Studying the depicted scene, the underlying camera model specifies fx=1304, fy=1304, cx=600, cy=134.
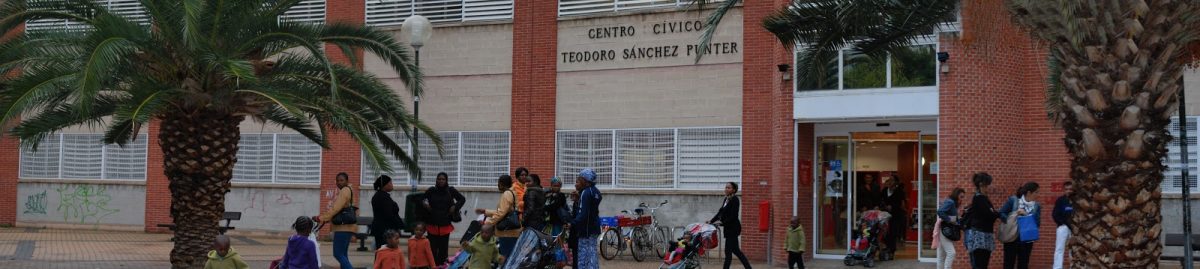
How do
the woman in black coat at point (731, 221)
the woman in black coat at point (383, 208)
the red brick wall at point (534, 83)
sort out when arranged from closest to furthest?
the woman in black coat at point (383, 208) → the woman in black coat at point (731, 221) → the red brick wall at point (534, 83)

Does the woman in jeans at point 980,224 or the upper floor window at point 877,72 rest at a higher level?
the upper floor window at point 877,72

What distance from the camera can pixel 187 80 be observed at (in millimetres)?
15125

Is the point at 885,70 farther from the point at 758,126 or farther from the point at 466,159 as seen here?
the point at 466,159

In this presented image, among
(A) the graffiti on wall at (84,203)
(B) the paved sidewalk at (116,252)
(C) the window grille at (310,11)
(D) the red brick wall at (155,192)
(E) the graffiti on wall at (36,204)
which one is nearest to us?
(B) the paved sidewalk at (116,252)

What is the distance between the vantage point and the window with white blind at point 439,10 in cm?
2450

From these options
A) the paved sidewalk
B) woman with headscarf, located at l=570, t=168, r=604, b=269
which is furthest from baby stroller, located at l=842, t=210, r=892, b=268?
woman with headscarf, located at l=570, t=168, r=604, b=269

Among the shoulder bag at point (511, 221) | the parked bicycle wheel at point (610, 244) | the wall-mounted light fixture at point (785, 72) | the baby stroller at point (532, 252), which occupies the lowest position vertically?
the parked bicycle wheel at point (610, 244)

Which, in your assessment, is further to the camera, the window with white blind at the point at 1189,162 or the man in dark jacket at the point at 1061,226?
the window with white blind at the point at 1189,162

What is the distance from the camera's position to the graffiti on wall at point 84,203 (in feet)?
95.9

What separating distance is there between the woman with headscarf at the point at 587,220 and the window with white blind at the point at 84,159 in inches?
666

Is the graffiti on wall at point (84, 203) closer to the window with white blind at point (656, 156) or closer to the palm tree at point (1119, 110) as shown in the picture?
the window with white blind at point (656, 156)

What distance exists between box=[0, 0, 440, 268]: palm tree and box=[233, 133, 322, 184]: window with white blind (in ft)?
33.6

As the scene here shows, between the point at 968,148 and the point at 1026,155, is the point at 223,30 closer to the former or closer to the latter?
the point at 968,148

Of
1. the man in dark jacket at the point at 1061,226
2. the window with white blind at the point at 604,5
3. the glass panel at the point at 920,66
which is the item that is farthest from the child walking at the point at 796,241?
the window with white blind at the point at 604,5
